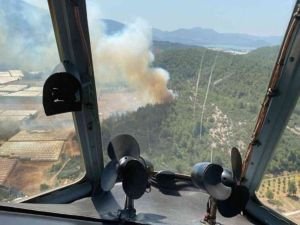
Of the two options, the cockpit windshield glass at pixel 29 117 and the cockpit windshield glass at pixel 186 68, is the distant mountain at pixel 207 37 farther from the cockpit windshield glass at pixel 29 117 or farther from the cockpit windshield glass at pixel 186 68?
the cockpit windshield glass at pixel 29 117

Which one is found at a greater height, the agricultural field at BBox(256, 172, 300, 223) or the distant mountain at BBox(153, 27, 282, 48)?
the distant mountain at BBox(153, 27, 282, 48)

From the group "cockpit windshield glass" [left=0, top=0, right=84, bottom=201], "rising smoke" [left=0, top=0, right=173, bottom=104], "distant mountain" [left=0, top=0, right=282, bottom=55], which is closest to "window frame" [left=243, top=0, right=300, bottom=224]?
"distant mountain" [left=0, top=0, right=282, bottom=55]

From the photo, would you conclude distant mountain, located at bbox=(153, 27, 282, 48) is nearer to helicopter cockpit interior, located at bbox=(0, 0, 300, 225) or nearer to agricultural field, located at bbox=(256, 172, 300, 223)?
helicopter cockpit interior, located at bbox=(0, 0, 300, 225)

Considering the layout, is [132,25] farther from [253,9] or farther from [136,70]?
[253,9]

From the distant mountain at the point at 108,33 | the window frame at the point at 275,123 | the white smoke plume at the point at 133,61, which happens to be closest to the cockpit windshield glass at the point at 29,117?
the distant mountain at the point at 108,33

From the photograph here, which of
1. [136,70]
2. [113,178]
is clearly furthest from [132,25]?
[113,178]

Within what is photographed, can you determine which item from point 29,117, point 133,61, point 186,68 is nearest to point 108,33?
point 133,61

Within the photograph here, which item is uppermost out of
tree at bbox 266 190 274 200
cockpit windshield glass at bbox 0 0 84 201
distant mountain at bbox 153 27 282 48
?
distant mountain at bbox 153 27 282 48

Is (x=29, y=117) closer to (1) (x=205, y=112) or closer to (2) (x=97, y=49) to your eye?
(2) (x=97, y=49)
